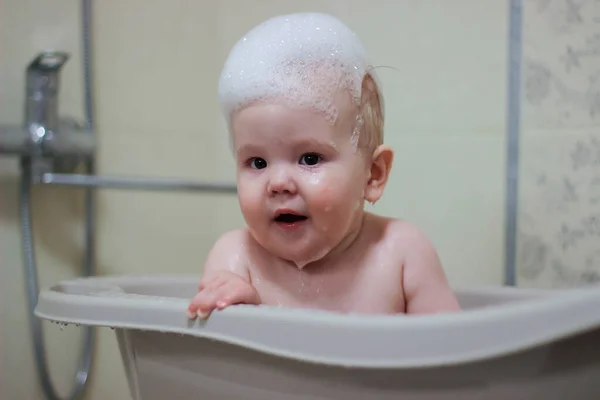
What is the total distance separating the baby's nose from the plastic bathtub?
169mm

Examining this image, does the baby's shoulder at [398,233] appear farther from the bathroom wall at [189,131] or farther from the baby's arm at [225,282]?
the bathroom wall at [189,131]

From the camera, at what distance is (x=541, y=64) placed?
3.31ft

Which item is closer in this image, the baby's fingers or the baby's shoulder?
the baby's fingers

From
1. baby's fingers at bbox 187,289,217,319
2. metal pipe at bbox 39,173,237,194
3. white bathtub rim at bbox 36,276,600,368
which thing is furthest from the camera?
metal pipe at bbox 39,173,237,194

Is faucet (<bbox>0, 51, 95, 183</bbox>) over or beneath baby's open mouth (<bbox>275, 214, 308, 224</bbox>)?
over

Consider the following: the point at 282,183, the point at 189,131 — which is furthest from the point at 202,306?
the point at 189,131

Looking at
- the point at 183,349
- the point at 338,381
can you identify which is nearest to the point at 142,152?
the point at 183,349

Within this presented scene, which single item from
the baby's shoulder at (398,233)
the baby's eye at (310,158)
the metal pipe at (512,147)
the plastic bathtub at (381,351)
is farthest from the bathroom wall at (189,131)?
the plastic bathtub at (381,351)

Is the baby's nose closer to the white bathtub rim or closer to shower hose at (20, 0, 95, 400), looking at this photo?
the white bathtub rim

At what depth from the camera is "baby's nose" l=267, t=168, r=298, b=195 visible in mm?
674

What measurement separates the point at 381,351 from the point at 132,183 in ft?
2.60

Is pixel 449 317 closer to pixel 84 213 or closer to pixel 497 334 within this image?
pixel 497 334

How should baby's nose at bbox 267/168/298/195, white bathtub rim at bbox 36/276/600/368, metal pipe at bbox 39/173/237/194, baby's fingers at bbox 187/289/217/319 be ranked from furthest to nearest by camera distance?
1. metal pipe at bbox 39/173/237/194
2. baby's nose at bbox 267/168/298/195
3. baby's fingers at bbox 187/289/217/319
4. white bathtub rim at bbox 36/276/600/368

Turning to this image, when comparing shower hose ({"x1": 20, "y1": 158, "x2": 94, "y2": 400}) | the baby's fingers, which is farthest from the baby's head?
shower hose ({"x1": 20, "y1": 158, "x2": 94, "y2": 400})
